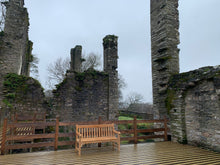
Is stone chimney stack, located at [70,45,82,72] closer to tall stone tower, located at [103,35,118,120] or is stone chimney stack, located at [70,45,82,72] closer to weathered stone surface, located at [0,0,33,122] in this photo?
tall stone tower, located at [103,35,118,120]

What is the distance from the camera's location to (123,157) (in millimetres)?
4359

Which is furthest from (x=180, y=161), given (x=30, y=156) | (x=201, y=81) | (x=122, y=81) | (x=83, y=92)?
(x=122, y=81)

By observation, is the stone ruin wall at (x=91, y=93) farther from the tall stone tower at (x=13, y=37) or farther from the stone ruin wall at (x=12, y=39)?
the tall stone tower at (x=13, y=37)

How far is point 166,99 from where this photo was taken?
719cm

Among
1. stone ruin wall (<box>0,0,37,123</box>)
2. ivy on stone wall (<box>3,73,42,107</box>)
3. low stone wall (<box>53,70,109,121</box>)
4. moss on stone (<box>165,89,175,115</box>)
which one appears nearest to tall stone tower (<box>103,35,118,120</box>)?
low stone wall (<box>53,70,109,121</box>)

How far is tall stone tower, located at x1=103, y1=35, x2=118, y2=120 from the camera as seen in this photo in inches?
452

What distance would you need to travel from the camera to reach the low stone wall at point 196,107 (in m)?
5.06

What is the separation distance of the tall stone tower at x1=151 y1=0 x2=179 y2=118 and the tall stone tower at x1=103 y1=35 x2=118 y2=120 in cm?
415

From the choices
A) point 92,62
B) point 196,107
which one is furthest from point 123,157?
point 92,62

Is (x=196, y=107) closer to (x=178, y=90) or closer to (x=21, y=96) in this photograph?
(x=178, y=90)

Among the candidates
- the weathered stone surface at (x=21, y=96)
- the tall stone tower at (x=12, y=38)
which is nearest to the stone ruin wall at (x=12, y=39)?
the tall stone tower at (x=12, y=38)

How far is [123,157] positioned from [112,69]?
8.19m

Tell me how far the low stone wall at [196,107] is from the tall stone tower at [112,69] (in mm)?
5142

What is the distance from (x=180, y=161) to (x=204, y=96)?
2.68 m
